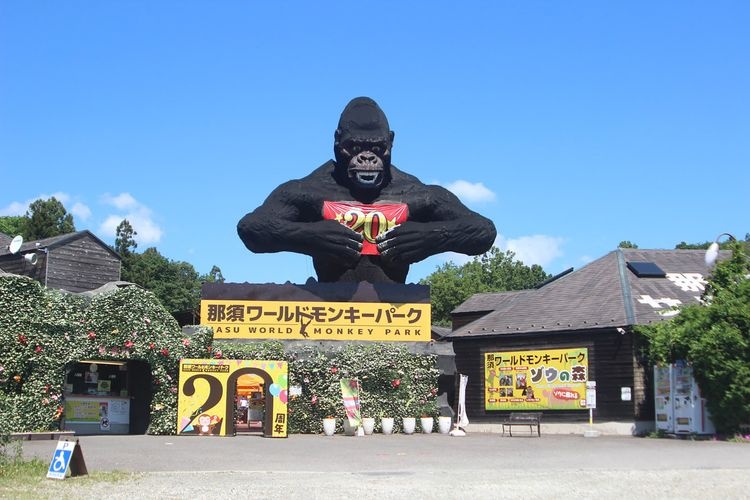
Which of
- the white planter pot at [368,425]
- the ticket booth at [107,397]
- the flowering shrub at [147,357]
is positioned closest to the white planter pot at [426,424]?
the flowering shrub at [147,357]

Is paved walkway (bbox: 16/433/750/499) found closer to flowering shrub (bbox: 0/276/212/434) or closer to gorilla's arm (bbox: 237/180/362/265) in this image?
flowering shrub (bbox: 0/276/212/434)

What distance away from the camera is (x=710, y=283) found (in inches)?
934

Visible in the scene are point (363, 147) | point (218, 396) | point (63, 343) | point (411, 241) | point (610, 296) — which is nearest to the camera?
point (63, 343)

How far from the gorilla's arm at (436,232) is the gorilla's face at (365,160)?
5.10 ft

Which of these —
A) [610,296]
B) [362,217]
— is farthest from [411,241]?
[610,296]

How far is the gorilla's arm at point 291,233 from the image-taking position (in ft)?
80.4

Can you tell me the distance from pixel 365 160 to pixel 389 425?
308 inches

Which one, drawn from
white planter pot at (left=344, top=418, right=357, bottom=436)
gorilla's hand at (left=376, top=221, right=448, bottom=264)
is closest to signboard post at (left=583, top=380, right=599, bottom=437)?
gorilla's hand at (left=376, top=221, right=448, bottom=264)

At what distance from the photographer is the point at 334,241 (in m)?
24.5

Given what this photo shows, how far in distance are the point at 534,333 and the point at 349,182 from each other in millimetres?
8289

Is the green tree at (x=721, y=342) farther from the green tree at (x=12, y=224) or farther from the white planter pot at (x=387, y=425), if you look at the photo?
the green tree at (x=12, y=224)

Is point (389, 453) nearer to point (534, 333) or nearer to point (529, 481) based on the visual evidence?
point (529, 481)

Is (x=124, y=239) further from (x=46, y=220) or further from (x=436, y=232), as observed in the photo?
(x=436, y=232)

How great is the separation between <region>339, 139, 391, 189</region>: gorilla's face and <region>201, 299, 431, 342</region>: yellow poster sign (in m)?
3.67
